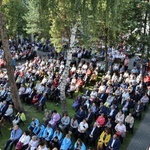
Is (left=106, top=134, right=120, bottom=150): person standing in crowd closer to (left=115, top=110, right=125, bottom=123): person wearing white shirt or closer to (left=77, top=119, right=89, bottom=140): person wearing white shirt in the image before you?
(left=77, top=119, right=89, bottom=140): person wearing white shirt

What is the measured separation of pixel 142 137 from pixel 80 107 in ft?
10.2

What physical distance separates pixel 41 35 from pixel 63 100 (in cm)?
1329

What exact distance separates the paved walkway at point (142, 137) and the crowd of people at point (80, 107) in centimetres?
37

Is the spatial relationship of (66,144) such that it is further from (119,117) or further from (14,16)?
(14,16)

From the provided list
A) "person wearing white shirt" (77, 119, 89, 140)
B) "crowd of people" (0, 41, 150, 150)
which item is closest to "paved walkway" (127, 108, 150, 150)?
"crowd of people" (0, 41, 150, 150)

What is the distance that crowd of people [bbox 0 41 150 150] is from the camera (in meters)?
11.4

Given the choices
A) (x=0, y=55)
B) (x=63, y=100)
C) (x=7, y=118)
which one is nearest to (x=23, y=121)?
(x=7, y=118)

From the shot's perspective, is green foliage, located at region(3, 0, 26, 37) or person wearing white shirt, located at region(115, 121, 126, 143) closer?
person wearing white shirt, located at region(115, 121, 126, 143)

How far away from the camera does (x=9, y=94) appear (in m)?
15.9

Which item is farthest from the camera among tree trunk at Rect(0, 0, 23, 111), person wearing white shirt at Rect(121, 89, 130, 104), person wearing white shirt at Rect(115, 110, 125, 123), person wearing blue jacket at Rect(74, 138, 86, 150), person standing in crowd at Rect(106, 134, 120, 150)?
person wearing white shirt at Rect(121, 89, 130, 104)

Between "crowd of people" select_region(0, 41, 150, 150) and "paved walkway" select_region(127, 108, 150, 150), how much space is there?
0.37m

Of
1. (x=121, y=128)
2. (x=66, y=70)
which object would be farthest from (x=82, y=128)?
(x=66, y=70)

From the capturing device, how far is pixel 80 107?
551 inches

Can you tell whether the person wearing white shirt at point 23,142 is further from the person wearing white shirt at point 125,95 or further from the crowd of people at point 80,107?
the person wearing white shirt at point 125,95
